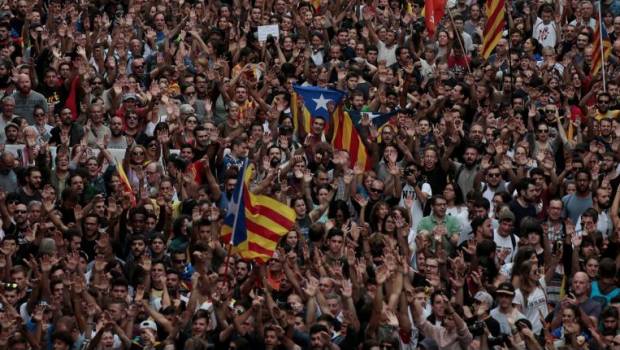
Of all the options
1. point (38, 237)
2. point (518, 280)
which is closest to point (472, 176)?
point (518, 280)

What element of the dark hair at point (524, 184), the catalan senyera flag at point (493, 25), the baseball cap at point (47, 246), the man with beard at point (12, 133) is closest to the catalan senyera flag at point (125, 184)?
the man with beard at point (12, 133)

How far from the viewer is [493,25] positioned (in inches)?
1163

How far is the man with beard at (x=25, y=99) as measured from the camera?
27.0m

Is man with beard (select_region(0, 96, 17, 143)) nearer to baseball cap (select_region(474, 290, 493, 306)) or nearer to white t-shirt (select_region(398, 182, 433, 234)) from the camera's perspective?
white t-shirt (select_region(398, 182, 433, 234))

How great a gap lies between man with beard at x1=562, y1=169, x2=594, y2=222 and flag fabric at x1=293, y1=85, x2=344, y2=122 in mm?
3225

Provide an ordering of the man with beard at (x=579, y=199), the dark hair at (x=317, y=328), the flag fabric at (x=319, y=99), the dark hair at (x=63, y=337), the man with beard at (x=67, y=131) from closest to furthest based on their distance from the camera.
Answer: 1. the dark hair at (x=317, y=328)
2. the dark hair at (x=63, y=337)
3. the man with beard at (x=579, y=199)
4. the man with beard at (x=67, y=131)
5. the flag fabric at (x=319, y=99)

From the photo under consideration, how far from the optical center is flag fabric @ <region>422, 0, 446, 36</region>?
3033 centimetres

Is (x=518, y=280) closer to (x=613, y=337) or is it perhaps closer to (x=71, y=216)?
(x=613, y=337)

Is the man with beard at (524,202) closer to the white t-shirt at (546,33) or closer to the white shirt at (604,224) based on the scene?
the white shirt at (604,224)

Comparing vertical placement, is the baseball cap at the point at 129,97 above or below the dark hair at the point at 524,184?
below

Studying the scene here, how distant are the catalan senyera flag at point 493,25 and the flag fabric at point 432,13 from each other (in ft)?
2.62

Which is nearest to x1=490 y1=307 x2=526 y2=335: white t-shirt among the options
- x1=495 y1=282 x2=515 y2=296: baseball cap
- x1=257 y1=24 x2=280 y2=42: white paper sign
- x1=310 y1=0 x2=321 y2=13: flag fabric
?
x1=495 y1=282 x2=515 y2=296: baseball cap

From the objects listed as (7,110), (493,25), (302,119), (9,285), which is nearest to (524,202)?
(302,119)

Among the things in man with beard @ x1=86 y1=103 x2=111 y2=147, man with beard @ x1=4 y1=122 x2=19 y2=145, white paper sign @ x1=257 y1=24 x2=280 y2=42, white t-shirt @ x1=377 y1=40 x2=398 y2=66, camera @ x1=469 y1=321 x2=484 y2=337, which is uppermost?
camera @ x1=469 y1=321 x2=484 y2=337
